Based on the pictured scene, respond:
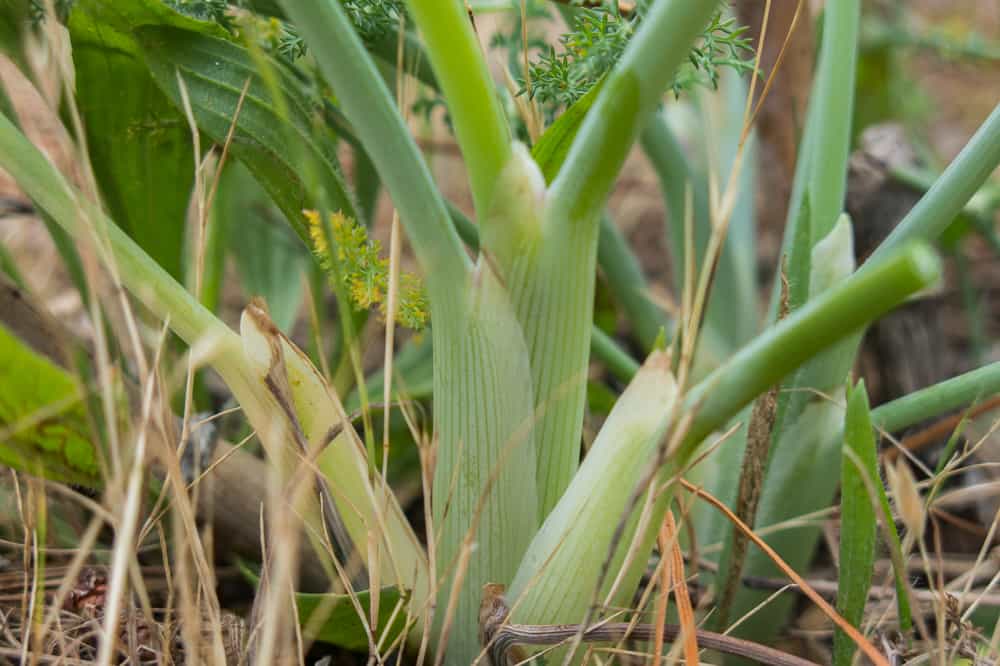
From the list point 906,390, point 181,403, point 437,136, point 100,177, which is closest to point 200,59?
point 100,177

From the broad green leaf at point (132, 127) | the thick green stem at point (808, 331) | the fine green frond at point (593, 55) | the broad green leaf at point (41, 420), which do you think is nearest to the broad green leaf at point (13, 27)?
the broad green leaf at point (132, 127)

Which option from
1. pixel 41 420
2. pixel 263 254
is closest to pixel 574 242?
pixel 41 420

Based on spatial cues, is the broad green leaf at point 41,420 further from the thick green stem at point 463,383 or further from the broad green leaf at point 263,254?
the broad green leaf at point 263,254

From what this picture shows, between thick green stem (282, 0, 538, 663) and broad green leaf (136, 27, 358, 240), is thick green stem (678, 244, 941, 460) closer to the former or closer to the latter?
thick green stem (282, 0, 538, 663)

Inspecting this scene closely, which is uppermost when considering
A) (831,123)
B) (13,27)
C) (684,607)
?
(13,27)

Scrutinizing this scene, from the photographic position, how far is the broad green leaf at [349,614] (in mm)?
470

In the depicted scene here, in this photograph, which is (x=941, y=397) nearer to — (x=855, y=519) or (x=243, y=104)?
(x=855, y=519)

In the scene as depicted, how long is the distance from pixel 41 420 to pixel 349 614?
0.69 feet

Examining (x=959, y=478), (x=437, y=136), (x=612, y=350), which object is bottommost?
(x=959, y=478)

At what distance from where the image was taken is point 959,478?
868mm

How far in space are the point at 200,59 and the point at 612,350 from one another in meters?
0.36

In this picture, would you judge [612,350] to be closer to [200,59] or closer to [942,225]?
[942,225]

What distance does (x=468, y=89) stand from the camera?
16.6 inches

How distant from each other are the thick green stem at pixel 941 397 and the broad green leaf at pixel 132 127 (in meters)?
0.47
